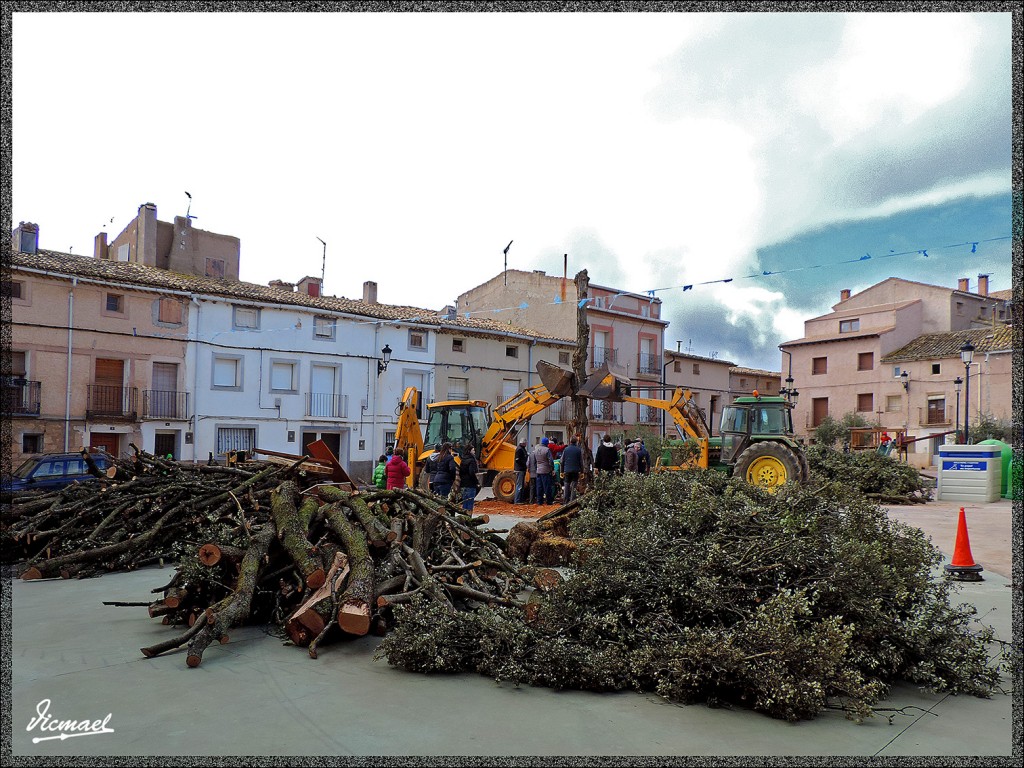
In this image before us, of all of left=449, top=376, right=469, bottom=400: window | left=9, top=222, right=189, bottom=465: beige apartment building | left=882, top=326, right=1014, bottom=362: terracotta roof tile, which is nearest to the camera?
left=9, top=222, right=189, bottom=465: beige apartment building

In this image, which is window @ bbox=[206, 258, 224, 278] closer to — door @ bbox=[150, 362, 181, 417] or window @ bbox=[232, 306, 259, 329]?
window @ bbox=[232, 306, 259, 329]

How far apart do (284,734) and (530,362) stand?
32.0 m

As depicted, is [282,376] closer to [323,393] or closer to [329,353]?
[323,393]

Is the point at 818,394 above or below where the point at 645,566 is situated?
above

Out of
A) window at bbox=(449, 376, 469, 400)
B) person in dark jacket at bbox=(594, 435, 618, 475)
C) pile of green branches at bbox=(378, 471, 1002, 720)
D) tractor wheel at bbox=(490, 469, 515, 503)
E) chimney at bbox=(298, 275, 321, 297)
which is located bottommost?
tractor wheel at bbox=(490, 469, 515, 503)

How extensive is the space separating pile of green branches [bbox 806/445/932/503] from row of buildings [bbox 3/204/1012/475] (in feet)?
16.7

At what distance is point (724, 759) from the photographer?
320 cm

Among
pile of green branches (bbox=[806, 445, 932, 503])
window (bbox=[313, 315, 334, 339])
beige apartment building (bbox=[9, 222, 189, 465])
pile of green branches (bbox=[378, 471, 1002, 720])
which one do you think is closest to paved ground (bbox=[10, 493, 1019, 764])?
pile of green branches (bbox=[378, 471, 1002, 720])

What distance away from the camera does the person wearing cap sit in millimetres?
16719

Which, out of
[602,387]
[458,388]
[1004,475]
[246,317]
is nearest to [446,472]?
[602,387]

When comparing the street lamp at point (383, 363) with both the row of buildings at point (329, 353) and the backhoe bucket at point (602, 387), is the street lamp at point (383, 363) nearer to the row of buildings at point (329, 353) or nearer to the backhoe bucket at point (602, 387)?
the row of buildings at point (329, 353)

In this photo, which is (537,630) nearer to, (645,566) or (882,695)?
(645,566)

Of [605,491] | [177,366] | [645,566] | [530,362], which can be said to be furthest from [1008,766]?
[530,362]

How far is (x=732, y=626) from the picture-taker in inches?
172
